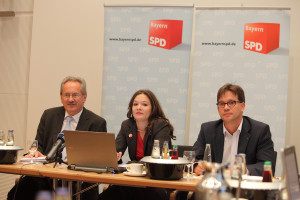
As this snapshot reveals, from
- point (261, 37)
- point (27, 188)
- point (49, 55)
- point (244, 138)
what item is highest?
point (261, 37)

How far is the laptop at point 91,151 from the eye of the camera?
268cm

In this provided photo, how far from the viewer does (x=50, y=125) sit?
3.75 metres

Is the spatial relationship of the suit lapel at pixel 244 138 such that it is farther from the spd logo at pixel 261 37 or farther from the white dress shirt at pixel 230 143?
the spd logo at pixel 261 37

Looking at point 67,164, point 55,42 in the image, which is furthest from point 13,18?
point 67,164

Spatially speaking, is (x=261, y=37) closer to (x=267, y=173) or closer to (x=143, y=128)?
(x=143, y=128)

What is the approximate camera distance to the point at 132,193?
3.13 m

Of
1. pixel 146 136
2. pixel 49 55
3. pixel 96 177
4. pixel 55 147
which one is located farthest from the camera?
pixel 49 55

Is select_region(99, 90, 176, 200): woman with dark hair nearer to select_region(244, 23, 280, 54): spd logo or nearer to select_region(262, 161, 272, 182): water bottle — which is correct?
select_region(262, 161, 272, 182): water bottle

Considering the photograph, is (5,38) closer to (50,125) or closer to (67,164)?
(50,125)

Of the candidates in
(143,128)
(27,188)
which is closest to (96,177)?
(27,188)

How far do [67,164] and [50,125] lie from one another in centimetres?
89

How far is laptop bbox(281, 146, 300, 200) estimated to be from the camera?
5.85 ft

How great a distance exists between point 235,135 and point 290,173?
1.45 metres

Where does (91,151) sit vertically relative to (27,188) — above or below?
above
